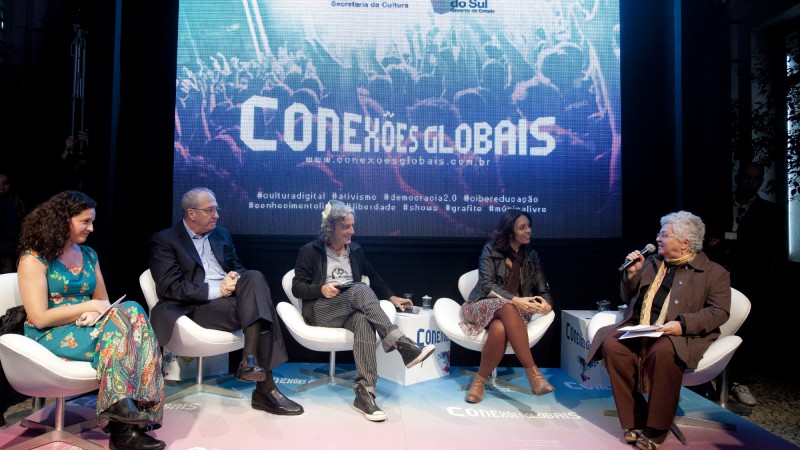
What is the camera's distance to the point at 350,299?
3.80 meters

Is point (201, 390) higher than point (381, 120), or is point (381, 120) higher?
point (381, 120)

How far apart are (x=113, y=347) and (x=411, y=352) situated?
5.40 feet

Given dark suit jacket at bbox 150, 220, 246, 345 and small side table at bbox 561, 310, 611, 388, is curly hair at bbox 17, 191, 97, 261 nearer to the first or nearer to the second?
dark suit jacket at bbox 150, 220, 246, 345

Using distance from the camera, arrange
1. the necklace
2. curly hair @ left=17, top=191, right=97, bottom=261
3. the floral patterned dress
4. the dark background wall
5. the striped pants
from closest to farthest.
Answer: the floral patterned dress → curly hair @ left=17, top=191, right=97, bottom=261 → the necklace → the striped pants → the dark background wall

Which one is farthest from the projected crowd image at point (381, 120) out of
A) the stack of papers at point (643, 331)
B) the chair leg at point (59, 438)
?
the chair leg at point (59, 438)

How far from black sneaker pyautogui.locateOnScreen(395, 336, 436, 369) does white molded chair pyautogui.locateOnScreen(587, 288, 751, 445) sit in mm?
1019

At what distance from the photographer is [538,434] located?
3238mm

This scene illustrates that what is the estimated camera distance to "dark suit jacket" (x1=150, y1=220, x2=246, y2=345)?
11.5 ft

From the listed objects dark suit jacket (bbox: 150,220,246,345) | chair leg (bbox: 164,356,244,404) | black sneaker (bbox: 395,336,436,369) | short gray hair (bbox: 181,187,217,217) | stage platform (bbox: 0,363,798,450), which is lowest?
stage platform (bbox: 0,363,798,450)

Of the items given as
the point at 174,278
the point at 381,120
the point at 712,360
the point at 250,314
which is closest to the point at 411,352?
the point at 250,314

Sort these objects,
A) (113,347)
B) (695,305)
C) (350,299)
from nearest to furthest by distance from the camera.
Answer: (113,347) → (695,305) → (350,299)

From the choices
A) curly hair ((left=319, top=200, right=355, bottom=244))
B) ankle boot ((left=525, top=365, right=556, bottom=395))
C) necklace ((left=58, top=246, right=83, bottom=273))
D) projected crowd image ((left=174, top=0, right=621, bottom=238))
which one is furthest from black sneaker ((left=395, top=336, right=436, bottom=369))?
necklace ((left=58, top=246, right=83, bottom=273))

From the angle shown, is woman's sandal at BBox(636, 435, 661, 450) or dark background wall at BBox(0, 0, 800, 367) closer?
woman's sandal at BBox(636, 435, 661, 450)

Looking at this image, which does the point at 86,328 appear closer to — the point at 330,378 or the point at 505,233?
the point at 330,378
